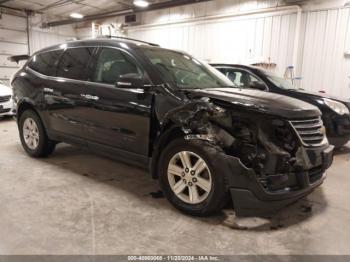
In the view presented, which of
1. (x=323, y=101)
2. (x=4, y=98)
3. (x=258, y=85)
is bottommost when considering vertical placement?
(x=4, y=98)

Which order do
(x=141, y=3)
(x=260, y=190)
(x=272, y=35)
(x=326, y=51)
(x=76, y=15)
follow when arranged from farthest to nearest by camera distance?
(x=76, y=15), (x=141, y=3), (x=272, y=35), (x=326, y=51), (x=260, y=190)

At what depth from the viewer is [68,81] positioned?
133 inches

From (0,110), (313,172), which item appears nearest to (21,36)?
(0,110)

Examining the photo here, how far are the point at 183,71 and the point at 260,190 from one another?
151cm

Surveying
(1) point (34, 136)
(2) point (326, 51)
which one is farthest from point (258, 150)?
(2) point (326, 51)

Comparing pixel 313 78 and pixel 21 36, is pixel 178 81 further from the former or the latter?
pixel 21 36

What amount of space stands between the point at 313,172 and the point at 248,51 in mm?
7355

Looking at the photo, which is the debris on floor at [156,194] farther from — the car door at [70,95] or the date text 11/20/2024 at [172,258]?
the car door at [70,95]

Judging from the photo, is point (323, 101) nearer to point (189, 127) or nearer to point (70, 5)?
point (189, 127)

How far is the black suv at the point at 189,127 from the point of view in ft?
7.24

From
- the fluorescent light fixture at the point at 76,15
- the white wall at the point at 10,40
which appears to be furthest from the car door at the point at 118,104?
the white wall at the point at 10,40

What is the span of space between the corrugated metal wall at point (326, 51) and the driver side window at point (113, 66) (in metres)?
6.82

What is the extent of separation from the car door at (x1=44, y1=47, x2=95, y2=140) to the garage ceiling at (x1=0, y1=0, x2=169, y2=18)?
24.4 feet

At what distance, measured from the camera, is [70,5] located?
11.5m
